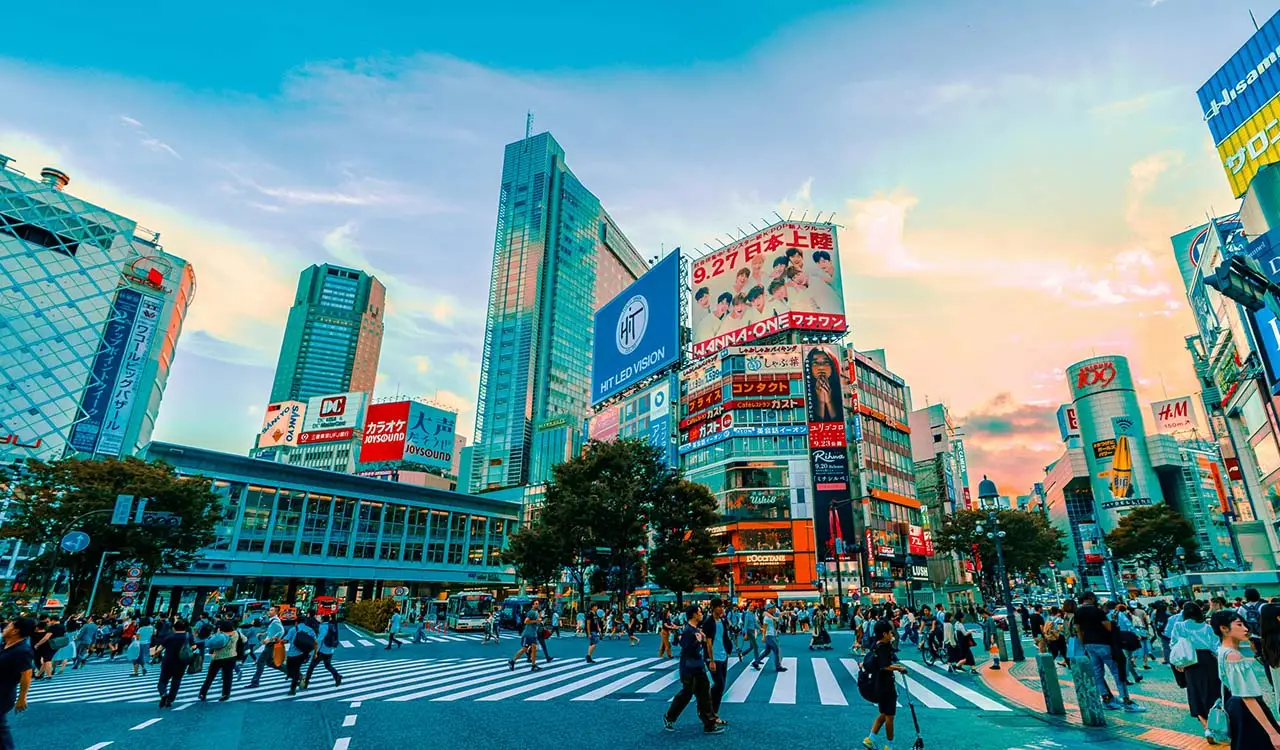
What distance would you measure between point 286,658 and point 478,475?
393ft

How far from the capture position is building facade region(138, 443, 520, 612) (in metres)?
56.7

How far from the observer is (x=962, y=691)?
1297cm

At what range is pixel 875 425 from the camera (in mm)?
73438

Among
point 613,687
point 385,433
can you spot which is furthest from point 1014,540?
point 385,433

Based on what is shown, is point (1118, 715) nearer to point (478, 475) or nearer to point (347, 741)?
point (347, 741)

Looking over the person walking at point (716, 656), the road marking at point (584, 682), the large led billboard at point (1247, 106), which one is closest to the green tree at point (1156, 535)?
the large led billboard at point (1247, 106)

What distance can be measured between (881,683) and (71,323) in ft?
285

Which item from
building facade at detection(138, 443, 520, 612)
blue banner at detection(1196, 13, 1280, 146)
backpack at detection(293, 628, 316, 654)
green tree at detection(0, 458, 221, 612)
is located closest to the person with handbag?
backpack at detection(293, 628, 316, 654)

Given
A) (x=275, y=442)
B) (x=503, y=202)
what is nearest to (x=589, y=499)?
(x=275, y=442)

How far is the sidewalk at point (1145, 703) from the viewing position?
8148mm

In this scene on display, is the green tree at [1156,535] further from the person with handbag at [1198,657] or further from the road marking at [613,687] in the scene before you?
the person with handbag at [1198,657]

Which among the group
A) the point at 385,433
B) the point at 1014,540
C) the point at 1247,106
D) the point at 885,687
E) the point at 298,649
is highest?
the point at 1247,106

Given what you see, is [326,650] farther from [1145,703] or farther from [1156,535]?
[1156,535]

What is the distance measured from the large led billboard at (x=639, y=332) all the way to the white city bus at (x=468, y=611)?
30228 millimetres
